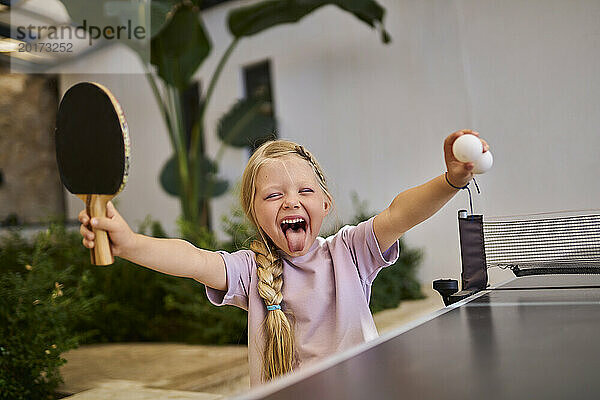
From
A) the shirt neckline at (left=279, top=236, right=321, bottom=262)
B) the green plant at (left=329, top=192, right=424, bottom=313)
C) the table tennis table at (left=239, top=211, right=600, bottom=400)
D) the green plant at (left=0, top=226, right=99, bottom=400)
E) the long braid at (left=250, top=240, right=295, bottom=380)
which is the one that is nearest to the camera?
the table tennis table at (left=239, top=211, right=600, bottom=400)

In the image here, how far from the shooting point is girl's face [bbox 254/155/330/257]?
1.33 m

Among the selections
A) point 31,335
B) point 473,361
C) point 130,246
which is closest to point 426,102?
point 31,335

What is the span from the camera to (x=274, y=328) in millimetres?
1271

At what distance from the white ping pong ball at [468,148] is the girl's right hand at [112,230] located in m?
0.53

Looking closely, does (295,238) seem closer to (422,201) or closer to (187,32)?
(422,201)

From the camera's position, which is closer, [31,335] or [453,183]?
[453,183]

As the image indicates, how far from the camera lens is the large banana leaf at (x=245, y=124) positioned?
456cm

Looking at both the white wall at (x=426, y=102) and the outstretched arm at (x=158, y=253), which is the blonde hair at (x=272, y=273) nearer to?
the outstretched arm at (x=158, y=253)

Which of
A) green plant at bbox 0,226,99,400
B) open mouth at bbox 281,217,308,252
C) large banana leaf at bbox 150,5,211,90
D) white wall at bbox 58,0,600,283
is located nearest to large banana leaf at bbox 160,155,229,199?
white wall at bbox 58,0,600,283

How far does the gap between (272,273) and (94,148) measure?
0.51 meters

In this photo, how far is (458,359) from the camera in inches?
27.0

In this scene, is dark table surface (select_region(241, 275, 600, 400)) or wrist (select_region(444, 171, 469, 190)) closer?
dark table surface (select_region(241, 275, 600, 400))

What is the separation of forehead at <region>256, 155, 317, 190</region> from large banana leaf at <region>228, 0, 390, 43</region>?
2678 millimetres

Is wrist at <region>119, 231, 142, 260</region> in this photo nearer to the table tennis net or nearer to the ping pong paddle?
the ping pong paddle
